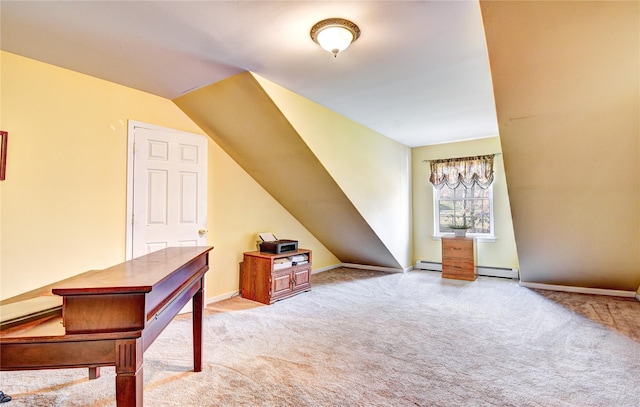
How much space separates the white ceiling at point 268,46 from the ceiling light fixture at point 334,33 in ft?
0.16

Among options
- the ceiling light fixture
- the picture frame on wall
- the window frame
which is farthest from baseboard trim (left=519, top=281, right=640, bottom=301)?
the picture frame on wall

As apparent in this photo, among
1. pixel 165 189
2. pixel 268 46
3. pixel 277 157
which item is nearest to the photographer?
pixel 268 46

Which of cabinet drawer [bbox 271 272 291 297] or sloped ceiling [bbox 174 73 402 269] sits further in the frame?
cabinet drawer [bbox 271 272 291 297]

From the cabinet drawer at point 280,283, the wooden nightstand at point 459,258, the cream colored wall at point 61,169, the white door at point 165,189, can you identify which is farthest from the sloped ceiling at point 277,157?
the cabinet drawer at point 280,283

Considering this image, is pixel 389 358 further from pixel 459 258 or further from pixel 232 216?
pixel 459 258

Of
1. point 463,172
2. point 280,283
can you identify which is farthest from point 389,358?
point 463,172

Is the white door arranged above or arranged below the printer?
above

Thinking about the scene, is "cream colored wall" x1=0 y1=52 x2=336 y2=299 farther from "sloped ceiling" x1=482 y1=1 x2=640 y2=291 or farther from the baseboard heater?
the baseboard heater

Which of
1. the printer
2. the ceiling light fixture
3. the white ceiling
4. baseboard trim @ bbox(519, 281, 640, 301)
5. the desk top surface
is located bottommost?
baseboard trim @ bbox(519, 281, 640, 301)

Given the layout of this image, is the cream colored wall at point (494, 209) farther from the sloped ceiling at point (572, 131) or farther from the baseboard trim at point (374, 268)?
the sloped ceiling at point (572, 131)

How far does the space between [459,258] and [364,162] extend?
2255 millimetres

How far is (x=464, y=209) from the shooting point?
537 cm

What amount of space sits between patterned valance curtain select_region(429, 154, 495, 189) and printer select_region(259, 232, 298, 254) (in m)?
2.98

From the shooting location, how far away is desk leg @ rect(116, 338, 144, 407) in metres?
1.03
